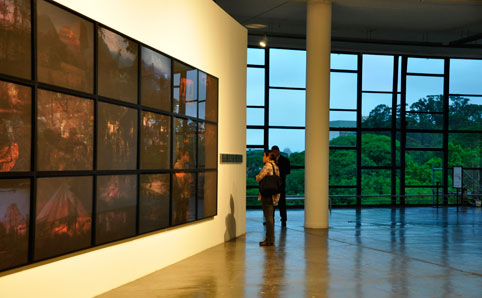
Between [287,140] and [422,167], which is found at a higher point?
[287,140]

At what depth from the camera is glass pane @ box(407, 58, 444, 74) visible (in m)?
22.2

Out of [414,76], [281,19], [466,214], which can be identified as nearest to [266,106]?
[281,19]

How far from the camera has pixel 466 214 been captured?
18.5 meters

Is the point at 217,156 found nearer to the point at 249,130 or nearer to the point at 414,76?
the point at 249,130

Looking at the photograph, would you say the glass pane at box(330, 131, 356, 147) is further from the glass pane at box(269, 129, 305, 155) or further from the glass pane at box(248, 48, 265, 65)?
the glass pane at box(248, 48, 265, 65)

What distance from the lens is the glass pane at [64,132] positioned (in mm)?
5188

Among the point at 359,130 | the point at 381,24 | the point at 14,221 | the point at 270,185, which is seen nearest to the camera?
the point at 14,221

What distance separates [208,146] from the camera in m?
10.1

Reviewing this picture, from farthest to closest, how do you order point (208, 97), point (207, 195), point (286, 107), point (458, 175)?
point (458, 175) < point (286, 107) < point (208, 97) < point (207, 195)

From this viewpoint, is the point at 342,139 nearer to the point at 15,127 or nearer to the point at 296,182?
the point at 296,182

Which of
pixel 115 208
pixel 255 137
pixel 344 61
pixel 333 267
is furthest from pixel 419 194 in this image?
pixel 115 208

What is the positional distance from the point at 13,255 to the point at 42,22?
6.54 feet

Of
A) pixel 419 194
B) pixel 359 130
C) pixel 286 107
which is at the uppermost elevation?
pixel 286 107

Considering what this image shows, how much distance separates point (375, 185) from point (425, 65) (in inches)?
195
